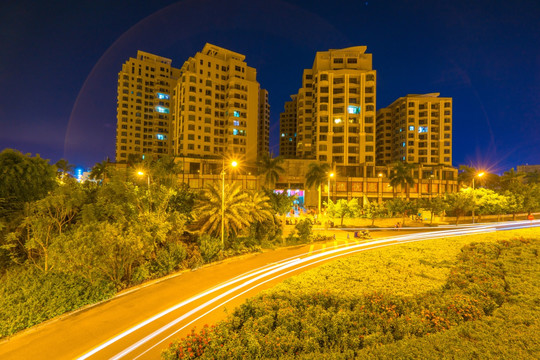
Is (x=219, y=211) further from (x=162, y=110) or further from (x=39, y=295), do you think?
(x=162, y=110)

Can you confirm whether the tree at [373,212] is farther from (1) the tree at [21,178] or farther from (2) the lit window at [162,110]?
(2) the lit window at [162,110]

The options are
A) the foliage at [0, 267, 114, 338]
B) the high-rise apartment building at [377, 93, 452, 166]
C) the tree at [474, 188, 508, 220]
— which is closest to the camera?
the foliage at [0, 267, 114, 338]

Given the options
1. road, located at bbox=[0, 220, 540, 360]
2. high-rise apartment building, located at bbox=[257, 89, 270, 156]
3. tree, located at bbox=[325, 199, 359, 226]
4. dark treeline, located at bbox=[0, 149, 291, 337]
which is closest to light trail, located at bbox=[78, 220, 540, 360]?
road, located at bbox=[0, 220, 540, 360]

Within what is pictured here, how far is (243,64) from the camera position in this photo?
78.9m

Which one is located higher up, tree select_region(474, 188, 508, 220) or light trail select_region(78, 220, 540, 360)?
tree select_region(474, 188, 508, 220)

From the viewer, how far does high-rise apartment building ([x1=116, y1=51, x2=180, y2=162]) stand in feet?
301

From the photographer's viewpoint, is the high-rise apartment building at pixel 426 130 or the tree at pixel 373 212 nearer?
the tree at pixel 373 212

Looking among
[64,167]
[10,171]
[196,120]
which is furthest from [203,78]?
[10,171]

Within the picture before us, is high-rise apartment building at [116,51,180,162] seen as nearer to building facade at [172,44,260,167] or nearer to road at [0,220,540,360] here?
building facade at [172,44,260,167]

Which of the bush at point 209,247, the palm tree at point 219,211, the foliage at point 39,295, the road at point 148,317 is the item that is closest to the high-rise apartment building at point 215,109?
the palm tree at point 219,211

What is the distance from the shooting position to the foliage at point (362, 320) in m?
6.82

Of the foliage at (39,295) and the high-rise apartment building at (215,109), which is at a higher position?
the high-rise apartment building at (215,109)

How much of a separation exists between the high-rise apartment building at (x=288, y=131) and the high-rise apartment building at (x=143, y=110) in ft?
154

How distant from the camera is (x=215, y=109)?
246 ft
